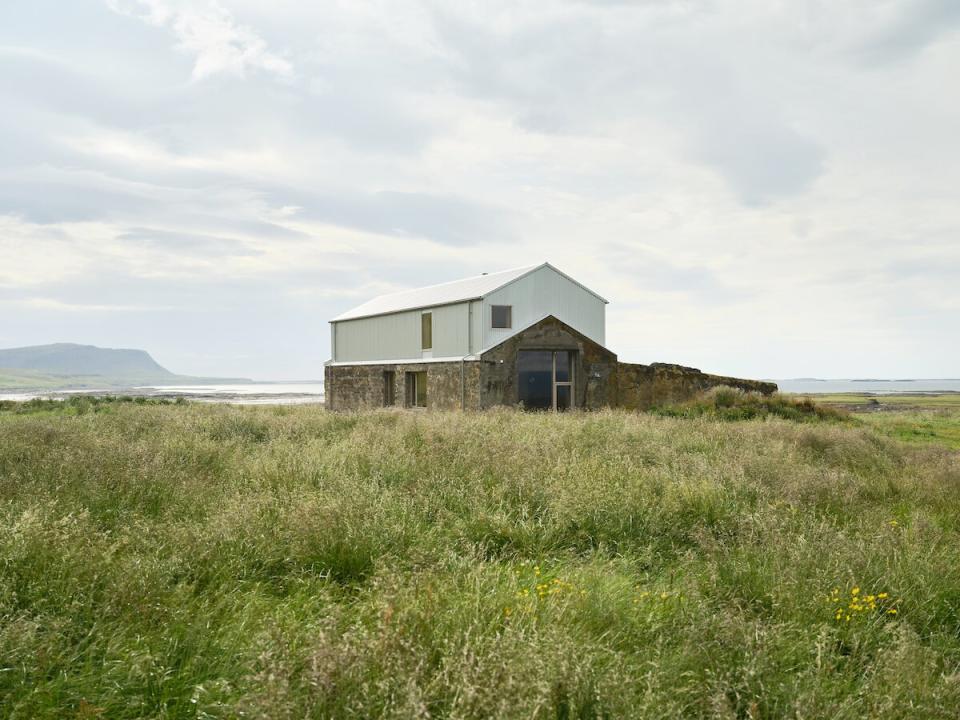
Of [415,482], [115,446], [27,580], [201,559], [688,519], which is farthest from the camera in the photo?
[115,446]

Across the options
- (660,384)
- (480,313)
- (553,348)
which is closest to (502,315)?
(480,313)

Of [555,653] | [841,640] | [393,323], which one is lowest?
[841,640]

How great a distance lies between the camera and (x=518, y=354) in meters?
26.3

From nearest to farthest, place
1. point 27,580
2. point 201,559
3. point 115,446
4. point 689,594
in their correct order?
point 27,580, point 689,594, point 201,559, point 115,446

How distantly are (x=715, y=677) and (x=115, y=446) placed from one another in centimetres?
836

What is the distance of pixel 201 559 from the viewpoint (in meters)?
5.05

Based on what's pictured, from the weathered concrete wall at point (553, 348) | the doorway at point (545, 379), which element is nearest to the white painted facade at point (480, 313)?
the weathered concrete wall at point (553, 348)

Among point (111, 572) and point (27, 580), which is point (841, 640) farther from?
point (27, 580)

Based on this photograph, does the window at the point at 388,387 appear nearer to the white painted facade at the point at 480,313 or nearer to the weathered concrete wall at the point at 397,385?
the weathered concrete wall at the point at 397,385

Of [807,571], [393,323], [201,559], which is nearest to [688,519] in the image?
[807,571]

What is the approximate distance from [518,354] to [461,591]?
21.8 metres

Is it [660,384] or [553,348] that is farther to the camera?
[660,384]

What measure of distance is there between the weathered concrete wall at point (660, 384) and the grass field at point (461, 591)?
18.6 meters

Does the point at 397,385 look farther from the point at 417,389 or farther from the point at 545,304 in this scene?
the point at 545,304
